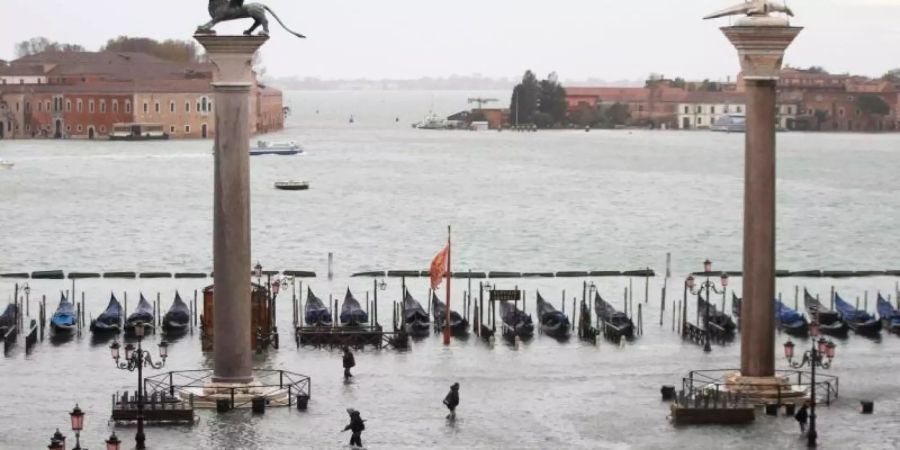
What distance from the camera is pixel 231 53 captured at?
24391 mm

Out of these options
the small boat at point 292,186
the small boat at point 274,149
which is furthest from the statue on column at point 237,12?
the small boat at point 274,149

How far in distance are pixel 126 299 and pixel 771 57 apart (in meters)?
18.9

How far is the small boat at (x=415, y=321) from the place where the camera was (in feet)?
113

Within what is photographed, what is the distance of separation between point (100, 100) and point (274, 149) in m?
17.2

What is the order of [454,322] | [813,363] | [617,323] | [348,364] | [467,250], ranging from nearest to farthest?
[813,363]
[348,364]
[617,323]
[454,322]
[467,250]

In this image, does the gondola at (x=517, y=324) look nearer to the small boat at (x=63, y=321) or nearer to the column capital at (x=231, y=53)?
the small boat at (x=63, y=321)

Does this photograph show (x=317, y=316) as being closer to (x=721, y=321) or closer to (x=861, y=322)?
(x=721, y=321)

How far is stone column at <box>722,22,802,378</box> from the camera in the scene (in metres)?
24.9

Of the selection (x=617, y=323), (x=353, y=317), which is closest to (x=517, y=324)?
(x=617, y=323)

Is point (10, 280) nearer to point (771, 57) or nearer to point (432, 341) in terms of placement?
point (432, 341)

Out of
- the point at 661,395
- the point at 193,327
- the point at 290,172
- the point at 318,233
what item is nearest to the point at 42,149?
the point at 290,172

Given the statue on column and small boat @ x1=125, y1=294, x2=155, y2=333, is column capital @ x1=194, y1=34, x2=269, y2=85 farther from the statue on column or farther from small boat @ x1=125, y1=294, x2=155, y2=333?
small boat @ x1=125, y1=294, x2=155, y2=333

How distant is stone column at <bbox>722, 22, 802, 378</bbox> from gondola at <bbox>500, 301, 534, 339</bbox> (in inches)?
359

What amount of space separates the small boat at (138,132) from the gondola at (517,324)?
104199 mm
